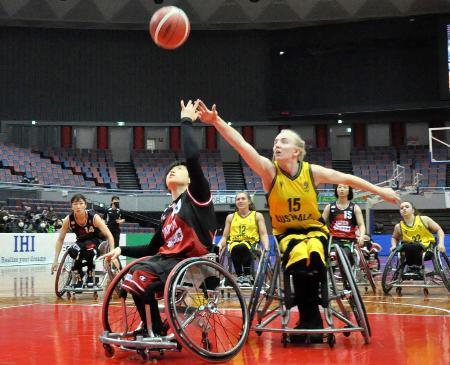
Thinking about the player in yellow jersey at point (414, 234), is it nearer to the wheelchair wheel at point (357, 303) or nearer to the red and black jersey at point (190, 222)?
the wheelchair wheel at point (357, 303)

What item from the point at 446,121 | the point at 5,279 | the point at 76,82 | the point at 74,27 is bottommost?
the point at 5,279

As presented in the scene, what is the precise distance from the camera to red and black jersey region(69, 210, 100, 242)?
7.04 m

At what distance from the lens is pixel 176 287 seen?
3119 mm

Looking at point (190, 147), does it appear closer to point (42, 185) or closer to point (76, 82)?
point (42, 185)

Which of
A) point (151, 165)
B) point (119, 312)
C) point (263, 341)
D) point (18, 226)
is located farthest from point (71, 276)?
point (151, 165)

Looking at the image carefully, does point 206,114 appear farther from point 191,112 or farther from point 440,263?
point 440,263

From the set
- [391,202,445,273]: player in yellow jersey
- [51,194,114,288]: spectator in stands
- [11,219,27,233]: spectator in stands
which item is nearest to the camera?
[51,194,114,288]: spectator in stands

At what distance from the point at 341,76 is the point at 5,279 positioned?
18.3m

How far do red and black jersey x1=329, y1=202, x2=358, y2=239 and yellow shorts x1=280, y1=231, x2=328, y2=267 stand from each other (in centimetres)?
358

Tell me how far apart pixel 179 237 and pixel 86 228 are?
3.88 meters

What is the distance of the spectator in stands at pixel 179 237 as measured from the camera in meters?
3.26

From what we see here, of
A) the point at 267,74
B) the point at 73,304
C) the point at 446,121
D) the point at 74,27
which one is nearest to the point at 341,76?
the point at 267,74

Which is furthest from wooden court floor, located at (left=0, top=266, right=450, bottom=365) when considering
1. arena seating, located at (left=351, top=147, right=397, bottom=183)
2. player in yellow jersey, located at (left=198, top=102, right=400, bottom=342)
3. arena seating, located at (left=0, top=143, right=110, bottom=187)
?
arena seating, located at (left=351, top=147, right=397, bottom=183)

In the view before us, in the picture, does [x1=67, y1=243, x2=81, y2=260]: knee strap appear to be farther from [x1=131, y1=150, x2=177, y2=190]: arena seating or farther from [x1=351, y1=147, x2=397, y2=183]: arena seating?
[x1=351, y1=147, x2=397, y2=183]: arena seating
